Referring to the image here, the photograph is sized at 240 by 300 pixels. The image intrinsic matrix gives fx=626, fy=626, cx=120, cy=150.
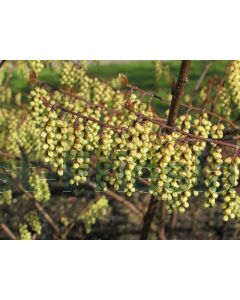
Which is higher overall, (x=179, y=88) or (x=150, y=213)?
(x=179, y=88)

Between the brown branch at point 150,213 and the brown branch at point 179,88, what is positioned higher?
the brown branch at point 179,88

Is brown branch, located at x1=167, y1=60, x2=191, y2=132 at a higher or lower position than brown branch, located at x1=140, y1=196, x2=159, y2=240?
higher

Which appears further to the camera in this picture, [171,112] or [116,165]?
[171,112]

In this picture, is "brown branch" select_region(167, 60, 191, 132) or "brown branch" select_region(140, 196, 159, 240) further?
"brown branch" select_region(140, 196, 159, 240)

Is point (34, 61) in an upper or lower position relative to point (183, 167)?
upper

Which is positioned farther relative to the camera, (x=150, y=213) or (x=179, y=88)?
(x=150, y=213)

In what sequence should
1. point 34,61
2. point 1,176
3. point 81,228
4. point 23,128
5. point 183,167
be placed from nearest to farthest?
point 183,167
point 34,61
point 23,128
point 1,176
point 81,228

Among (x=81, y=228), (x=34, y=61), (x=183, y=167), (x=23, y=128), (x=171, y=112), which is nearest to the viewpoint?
(x=183, y=167)

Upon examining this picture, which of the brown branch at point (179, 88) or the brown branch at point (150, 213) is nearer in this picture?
the brown branch at point (179, 88)

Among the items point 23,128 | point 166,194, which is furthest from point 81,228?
point 166,194

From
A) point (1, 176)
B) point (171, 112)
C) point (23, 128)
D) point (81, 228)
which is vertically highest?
point (171, 112)
